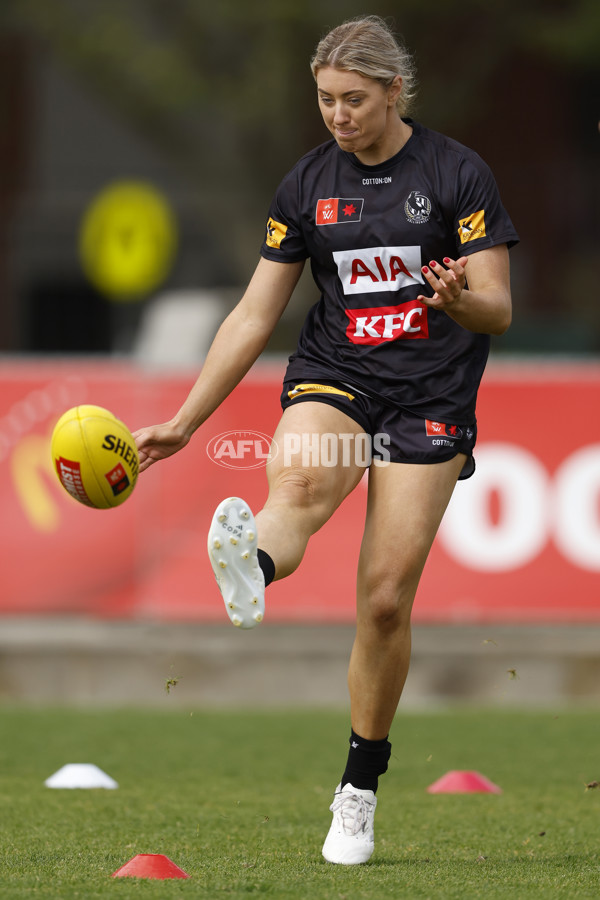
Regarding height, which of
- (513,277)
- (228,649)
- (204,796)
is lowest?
(204,796)

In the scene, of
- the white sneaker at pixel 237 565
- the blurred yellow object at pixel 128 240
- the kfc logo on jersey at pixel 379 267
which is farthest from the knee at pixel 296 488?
the blurred yellow object at pixel 128 240

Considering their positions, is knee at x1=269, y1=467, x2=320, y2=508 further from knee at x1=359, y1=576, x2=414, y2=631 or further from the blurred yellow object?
the blurred yellow object

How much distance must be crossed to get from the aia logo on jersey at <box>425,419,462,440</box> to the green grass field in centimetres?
138

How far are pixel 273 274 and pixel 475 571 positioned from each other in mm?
4782

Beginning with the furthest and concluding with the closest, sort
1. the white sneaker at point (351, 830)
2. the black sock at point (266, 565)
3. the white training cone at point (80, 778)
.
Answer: the white training cone at point (80, 778), the white sneaker at point (351, 830), the black sock at point (266, 565)

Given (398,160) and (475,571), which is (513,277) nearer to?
(475,571)

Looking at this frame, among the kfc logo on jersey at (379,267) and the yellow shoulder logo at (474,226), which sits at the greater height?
the yellow shoulder logo at (474,226)

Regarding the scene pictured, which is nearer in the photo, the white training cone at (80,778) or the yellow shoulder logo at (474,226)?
the yellow shoulder logo at (474,226)

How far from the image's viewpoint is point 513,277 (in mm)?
23859

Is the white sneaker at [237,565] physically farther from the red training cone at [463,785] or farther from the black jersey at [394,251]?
the red training cone at [463,785]

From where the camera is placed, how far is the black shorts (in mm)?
4988

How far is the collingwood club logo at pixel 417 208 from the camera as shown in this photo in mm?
4922

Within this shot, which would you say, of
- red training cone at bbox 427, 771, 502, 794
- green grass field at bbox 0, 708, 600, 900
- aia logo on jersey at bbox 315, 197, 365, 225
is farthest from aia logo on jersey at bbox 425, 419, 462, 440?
red training cone at bbox 427, 771, 502, 794

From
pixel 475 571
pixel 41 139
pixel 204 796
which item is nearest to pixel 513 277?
pixel 41 139
